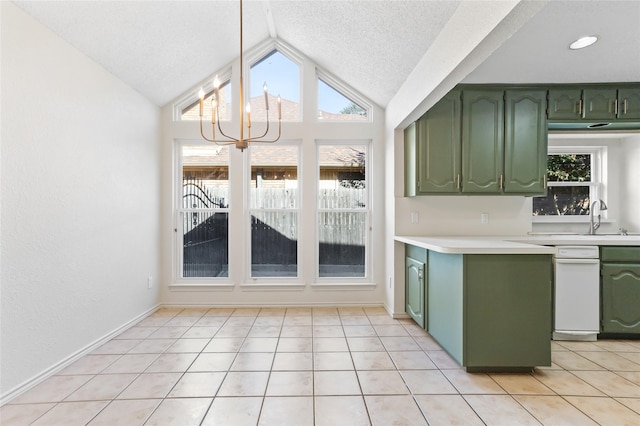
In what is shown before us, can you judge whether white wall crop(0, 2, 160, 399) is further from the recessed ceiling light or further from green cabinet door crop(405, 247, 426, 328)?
the recessed ceiling light

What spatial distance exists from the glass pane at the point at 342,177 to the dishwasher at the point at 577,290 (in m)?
2.11

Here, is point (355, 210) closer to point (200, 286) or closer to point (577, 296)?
point (200, 286)

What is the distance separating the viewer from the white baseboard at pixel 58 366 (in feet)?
6.58

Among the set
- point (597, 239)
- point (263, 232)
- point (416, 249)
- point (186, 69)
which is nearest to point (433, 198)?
point (416, 249)

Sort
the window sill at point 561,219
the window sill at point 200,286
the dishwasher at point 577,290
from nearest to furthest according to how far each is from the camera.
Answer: the dishwasher at point 577,290
the window sill at point 561,219
the window sill at point 200,286

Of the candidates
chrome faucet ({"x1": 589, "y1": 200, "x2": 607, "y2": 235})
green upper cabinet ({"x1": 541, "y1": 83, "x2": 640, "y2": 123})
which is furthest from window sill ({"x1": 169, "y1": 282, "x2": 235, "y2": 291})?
chrome faucet ({"x1": 589, "y1": 200, "x2": 607, "y2": 235})

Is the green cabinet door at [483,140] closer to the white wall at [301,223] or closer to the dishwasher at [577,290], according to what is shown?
the dishwasher at [577,290]

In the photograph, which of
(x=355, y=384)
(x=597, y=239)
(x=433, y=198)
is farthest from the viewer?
(x=433, y=198)

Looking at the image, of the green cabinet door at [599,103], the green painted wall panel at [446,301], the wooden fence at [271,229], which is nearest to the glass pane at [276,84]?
the wooden fence at [271,229]

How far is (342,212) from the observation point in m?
4.10

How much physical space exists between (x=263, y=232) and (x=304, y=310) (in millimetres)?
1080

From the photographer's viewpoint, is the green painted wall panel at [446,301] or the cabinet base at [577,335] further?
the cabinet base at [577,335]

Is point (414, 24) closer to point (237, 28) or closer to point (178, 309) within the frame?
point (237, 28)

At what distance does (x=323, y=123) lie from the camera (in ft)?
13.1
